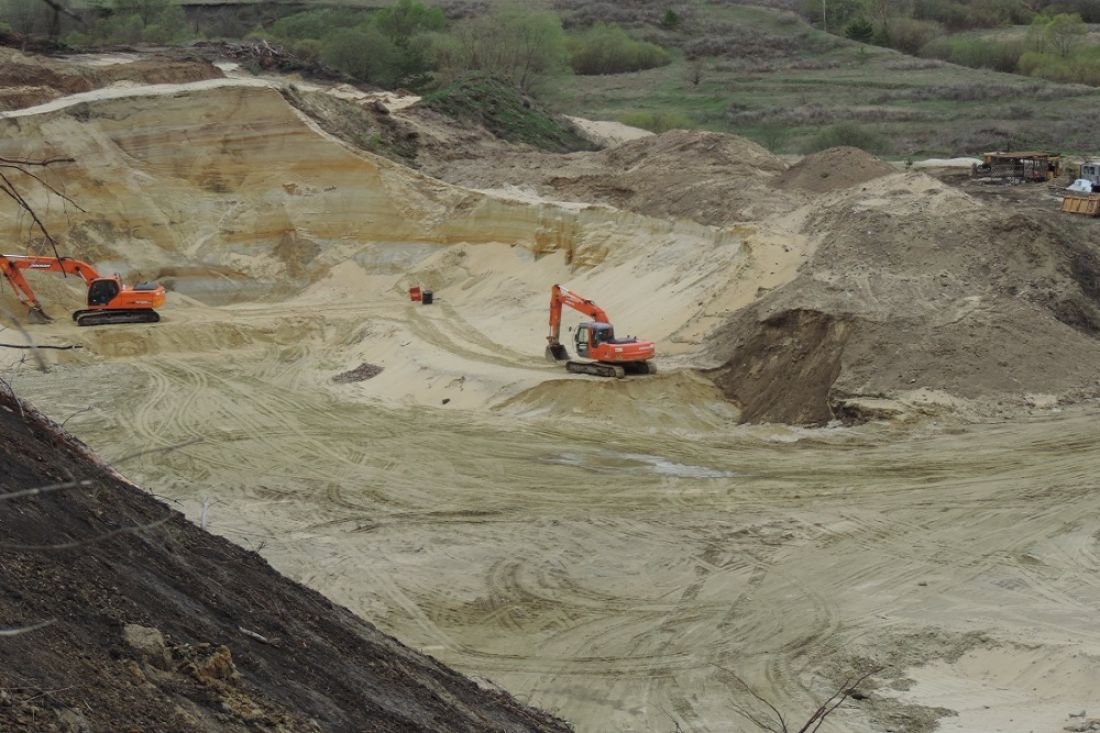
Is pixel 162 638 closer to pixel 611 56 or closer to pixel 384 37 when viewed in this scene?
pixel 384 37

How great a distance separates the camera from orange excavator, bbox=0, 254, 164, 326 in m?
31.5

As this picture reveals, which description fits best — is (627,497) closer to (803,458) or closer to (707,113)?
(803,458)

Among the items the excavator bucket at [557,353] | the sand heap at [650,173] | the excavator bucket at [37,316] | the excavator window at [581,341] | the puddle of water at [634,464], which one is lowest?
the excavator bucket at [37,316]

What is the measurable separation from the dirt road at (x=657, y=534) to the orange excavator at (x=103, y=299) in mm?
3568

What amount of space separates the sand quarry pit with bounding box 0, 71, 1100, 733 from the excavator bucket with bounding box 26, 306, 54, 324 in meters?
0.50

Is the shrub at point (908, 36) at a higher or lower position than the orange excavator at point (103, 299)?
higher

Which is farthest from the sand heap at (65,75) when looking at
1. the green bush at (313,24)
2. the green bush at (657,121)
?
the green bush at (313,24)

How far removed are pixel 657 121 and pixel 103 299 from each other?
35.3 meters

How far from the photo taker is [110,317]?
105 ft

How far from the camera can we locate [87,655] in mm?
6750

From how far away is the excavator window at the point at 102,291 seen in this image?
31500mm

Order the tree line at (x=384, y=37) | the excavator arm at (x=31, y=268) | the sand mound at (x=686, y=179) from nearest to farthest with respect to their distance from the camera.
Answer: the excavator arm at (x=31, y=268) → the sand mound at (x=686, y=179) → the tree line at (x=384, y=37)

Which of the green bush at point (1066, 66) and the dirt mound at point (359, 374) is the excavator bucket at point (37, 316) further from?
the green bush at point (1066, 66)

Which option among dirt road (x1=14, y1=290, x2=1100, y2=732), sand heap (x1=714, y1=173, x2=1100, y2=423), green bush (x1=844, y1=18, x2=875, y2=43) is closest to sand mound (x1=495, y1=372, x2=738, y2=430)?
dirt road (x1=14, y1=290, x2=1100, y2=732)
